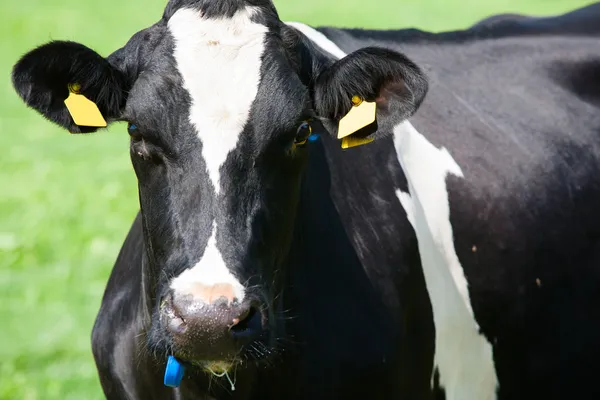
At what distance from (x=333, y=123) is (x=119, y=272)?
1233 mm

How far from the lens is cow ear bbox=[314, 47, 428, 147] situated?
12.9 ft

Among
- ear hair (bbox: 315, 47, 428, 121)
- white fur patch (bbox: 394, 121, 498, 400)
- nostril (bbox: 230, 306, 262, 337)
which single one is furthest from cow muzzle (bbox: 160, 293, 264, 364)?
white fur patch (bbox: 394, 121, 498, 400)

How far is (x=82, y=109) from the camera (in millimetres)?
3904

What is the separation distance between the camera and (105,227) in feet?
33.2

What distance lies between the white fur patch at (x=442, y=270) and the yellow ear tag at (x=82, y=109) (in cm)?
112

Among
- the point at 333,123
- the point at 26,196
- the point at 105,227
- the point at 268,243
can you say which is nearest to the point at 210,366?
the point at 268,243

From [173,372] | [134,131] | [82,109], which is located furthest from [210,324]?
[82,109]

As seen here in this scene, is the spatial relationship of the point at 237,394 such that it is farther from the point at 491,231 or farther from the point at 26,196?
the point at 26,196

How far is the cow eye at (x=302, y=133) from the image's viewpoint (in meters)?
3.77

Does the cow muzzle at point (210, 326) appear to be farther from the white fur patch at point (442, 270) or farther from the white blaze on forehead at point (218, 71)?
the white fur patch at point (442, 270)

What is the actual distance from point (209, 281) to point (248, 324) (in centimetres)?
19

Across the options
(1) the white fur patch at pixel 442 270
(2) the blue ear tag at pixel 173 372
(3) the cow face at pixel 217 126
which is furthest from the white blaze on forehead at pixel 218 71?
(1) the white fur patch at pixel 442 270

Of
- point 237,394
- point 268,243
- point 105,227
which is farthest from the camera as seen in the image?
point 105,227

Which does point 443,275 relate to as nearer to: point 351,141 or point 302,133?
point 351,141
